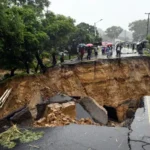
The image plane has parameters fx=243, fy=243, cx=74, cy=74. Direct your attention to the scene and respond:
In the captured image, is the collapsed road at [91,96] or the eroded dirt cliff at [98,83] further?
the eroded dirt cliff at [98,83]

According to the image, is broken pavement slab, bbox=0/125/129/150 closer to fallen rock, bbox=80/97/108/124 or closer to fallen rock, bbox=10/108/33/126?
fallen rock, bbox=10/108/33/126

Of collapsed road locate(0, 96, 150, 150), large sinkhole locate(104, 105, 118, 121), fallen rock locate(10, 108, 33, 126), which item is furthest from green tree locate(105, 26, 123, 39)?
collapsed road locate(0, 96, 150, 150)

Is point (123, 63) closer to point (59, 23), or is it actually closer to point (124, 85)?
point (124, 85)

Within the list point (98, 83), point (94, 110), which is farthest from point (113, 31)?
point (94, 110)

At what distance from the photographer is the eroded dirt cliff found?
1644 cm

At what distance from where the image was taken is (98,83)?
66.9 ft

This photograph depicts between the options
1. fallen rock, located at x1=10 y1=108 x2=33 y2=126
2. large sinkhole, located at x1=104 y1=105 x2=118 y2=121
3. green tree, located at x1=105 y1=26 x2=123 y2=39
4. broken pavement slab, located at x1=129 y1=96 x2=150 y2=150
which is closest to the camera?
broken pavement slab, located at x1=129 y1=96 x2=150 y2=150

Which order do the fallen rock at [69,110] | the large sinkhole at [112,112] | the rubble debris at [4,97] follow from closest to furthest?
1. the fallen rock at [69,110]
2. the rubble debris at [4,97]
3. the large sinkhole at [112,112]

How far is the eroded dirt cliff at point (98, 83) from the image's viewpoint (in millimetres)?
16438

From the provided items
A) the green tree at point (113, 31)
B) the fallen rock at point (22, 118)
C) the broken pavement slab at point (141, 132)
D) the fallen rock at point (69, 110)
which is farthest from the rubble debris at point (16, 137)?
the green tree at point (113, 31)

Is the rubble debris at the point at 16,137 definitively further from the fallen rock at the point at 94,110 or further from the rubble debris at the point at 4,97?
the rubble debris at the point at 4,97

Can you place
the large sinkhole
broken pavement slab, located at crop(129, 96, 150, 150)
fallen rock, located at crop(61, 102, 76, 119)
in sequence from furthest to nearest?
1. the large sinkhole
2. fallen rock, located at crop(61, 102, 76, 119)
3. broken pavement slab, located at crop(129, 96, 150, 150)

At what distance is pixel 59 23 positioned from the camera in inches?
702

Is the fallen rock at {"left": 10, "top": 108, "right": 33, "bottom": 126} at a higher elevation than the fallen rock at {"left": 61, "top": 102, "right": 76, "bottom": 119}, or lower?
lower
